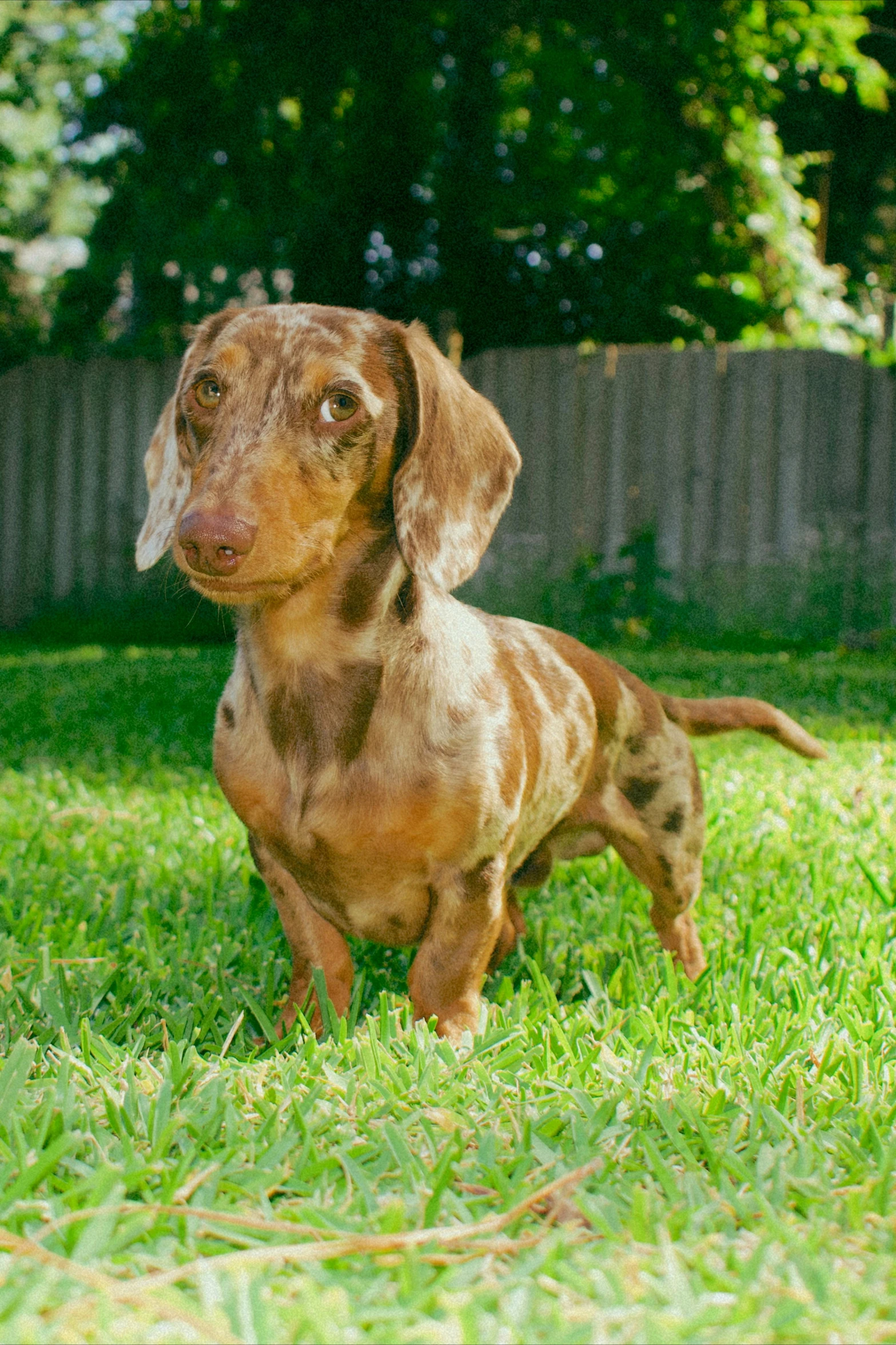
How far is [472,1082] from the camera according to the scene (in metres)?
1.87

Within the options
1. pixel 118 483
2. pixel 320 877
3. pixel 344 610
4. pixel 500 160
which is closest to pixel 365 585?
pixel 344 610

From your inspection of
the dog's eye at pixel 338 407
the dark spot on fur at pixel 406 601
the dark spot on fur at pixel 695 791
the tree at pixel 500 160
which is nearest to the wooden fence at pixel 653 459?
the tree at pixel 500 160

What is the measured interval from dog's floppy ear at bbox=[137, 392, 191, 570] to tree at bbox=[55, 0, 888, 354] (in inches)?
300

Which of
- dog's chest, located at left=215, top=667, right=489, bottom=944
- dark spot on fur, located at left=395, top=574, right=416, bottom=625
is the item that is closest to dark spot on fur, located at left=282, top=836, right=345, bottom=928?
dog's chest, located at left=215, top=667, right=489, bottom=944

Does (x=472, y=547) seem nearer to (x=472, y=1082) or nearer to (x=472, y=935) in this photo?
(x=472, y=935)

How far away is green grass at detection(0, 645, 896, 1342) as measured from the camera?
1.24m

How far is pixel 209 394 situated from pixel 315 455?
29cm

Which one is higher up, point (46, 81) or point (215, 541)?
point (46, 81)

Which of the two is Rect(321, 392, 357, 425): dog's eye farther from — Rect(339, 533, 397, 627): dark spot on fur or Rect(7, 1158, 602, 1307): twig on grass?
Rect(7, 1158, 602, 1307): twig on grass

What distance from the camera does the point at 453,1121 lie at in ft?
5.58

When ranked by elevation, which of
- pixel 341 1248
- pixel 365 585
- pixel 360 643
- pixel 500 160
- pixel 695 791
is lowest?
pixel 341 1248

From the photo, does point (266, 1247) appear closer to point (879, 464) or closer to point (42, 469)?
point (879, 464)

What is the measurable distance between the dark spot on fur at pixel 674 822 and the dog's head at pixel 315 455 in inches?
38.1

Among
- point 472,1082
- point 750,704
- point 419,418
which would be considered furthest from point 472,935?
point 750,704
